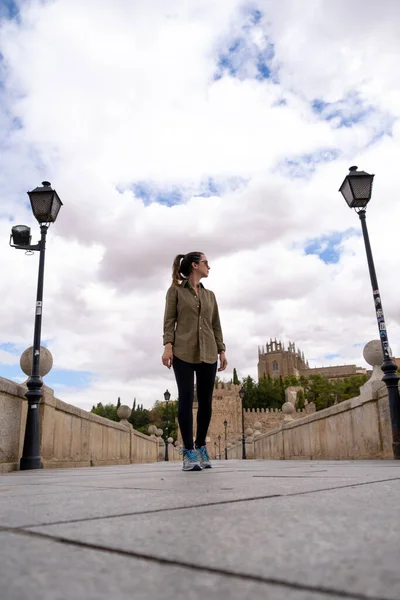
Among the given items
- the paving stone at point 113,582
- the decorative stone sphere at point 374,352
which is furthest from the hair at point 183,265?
the decorative stone sphere at point 374,352

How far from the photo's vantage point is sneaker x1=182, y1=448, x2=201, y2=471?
12.6ft

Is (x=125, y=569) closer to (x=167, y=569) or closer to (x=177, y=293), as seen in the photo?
(x=167, y=569)

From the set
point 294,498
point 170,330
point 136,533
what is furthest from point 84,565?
point 170,330

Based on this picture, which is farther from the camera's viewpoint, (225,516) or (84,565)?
(225,516)

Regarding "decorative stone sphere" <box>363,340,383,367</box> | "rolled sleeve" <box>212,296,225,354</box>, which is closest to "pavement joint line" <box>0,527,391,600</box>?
"rolled sleeve" <box>212,296,225,354</box>

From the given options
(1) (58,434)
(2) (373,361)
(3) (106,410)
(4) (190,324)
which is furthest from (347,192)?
(3) (106,410)

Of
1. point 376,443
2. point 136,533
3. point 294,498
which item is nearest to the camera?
point 136,533

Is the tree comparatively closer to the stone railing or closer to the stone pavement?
the stone railing

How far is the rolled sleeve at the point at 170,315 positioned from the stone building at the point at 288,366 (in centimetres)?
9925

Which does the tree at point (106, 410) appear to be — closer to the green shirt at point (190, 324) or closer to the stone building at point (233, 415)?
the stone building at point (233, 415)

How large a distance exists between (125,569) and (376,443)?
692 cm

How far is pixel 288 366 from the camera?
343 ft

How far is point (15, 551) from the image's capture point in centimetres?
75

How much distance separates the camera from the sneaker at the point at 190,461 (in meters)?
3.85
